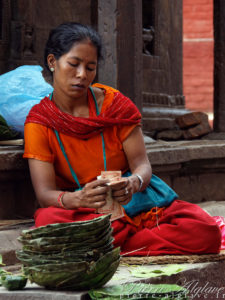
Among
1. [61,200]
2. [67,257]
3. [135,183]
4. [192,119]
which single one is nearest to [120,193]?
[135,183]

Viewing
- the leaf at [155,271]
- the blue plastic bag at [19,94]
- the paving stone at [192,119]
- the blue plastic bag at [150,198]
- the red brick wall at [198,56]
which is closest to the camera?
the leaf at [155,271]

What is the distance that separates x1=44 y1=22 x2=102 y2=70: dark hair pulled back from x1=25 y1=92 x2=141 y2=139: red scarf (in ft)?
0.98

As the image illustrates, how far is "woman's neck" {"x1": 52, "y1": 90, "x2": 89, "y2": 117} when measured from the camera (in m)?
3.54

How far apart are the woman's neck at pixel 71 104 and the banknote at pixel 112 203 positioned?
24.0 inches

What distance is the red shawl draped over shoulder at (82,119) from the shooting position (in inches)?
135

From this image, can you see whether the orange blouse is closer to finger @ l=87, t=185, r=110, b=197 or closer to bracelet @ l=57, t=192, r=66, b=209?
bracelet @ l=57, t=192, r=66, b=209

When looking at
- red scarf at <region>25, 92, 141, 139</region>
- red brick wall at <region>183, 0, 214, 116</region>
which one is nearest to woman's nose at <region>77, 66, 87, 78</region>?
red scarf at <region>25, 92, 141, 139</region>

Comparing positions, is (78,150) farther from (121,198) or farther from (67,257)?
(67,257)

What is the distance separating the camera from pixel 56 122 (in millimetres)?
3447

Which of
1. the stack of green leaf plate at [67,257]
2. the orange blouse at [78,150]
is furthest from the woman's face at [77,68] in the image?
the stack of green leaf plate at [67,257]

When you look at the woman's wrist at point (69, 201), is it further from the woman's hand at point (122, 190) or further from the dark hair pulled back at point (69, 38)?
the dark hair pulled back at point (69, 38)

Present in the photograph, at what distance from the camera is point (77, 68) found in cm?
336

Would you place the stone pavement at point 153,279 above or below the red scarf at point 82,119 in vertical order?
below

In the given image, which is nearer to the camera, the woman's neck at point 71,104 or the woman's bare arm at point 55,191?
the woman's bare arm at point 55,191
